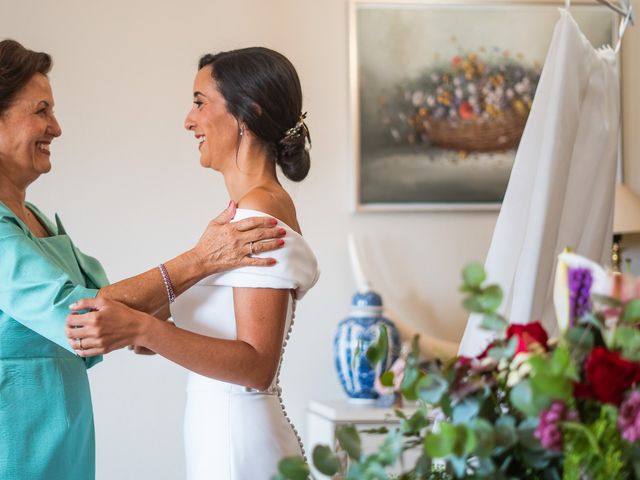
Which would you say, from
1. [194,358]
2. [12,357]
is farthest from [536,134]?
[12,357]

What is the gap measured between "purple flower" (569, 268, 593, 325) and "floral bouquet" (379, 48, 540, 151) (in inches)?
123

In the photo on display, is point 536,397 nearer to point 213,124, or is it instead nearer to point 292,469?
point 292,469

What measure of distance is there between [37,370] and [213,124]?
0.61 meters

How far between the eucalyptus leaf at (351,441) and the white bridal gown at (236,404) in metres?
0.97

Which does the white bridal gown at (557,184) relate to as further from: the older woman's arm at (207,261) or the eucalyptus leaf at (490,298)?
the eucalyptus leaf at (490,298)

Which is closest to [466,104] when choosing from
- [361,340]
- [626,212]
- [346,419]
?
[626,212]

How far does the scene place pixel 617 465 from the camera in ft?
2.41

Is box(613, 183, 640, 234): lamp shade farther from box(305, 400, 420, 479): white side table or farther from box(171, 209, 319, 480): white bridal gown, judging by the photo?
box(171, 209, 319, 480): white bridal gown

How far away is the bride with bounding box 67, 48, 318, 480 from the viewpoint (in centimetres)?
171

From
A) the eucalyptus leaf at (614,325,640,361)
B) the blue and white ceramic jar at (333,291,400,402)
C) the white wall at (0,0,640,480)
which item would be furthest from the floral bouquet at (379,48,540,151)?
the eucalyptus leaf at (614,325,640,361)

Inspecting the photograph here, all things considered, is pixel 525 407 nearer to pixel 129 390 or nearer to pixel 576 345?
pixel 576 345

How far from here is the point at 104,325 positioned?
171 cm

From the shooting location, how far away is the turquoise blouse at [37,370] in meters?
1.84

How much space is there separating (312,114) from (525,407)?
324cm
